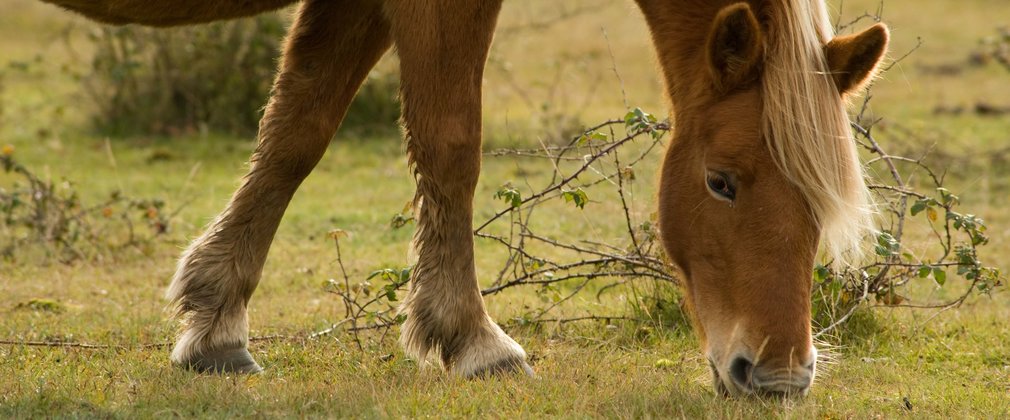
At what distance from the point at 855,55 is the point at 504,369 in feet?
5.29

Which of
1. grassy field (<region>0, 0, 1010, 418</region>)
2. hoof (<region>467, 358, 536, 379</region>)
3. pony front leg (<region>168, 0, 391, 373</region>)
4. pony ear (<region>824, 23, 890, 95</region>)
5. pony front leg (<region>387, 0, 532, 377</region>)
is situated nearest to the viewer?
pony ear (<region>824, 23, 890, 95</region>)

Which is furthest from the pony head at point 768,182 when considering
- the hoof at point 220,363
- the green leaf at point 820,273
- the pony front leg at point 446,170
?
the hoof at point 220,363

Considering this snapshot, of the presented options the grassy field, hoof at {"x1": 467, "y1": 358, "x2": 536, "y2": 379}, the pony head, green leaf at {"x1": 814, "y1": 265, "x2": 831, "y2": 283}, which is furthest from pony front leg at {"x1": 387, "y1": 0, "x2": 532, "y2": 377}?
green leaf at {"x1": 814, "y1": 265, "x2": 831, "y2": 283}

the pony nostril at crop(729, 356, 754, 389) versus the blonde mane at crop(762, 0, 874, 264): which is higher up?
the blonde mane at crop(762, 0, 874, 264)

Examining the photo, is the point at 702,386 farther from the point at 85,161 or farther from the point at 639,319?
the point at 85,161

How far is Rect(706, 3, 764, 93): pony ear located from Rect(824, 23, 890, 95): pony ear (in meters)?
0.26

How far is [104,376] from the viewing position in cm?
404

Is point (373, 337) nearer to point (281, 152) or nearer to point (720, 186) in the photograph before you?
point (281, 152)

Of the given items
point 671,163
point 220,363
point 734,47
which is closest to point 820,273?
point 671,163

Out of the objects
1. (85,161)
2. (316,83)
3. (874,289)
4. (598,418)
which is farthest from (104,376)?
(85,161)

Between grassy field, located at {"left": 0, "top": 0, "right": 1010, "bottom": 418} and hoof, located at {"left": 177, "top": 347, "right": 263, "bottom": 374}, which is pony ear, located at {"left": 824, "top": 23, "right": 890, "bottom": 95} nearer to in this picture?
grassy field, located at {"left": 0, "top": 0, "right": 1010, "bottom": 418}

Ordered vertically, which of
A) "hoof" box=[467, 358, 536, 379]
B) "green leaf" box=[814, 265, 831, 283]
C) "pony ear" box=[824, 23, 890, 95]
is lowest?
"hoof" box=[467, 358, 536, 379]

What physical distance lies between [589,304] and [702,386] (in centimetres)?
153

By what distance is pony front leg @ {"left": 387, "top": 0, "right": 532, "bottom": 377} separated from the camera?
148 inches
